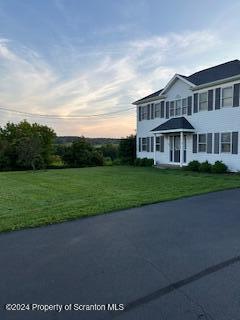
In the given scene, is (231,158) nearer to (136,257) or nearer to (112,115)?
(136,257)

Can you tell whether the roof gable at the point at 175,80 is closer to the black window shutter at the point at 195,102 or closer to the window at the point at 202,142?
the black window shutter at the point at 195,102

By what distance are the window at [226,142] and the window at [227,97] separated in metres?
1.78

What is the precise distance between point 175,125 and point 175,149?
2.17m

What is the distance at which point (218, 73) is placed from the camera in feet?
61.9

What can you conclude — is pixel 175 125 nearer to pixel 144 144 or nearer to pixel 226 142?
pixel 226 142

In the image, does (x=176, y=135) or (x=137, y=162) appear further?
(x=137, y=162)

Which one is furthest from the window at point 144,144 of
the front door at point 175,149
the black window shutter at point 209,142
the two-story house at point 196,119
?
the black window shutter at point 209,142

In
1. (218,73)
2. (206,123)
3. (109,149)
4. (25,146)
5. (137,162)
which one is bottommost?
(137,162)

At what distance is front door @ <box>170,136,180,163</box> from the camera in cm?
2106

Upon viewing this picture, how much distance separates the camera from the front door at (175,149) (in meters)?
21.1

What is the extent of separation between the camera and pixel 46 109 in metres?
32.8

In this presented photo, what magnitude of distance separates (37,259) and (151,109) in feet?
67.9

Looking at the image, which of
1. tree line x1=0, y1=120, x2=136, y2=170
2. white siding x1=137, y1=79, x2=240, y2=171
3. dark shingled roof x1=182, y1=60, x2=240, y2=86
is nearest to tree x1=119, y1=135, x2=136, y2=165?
tree line x1=0, y1=120, x2=136, y2=170

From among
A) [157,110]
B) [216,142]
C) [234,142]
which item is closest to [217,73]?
[216,142]
